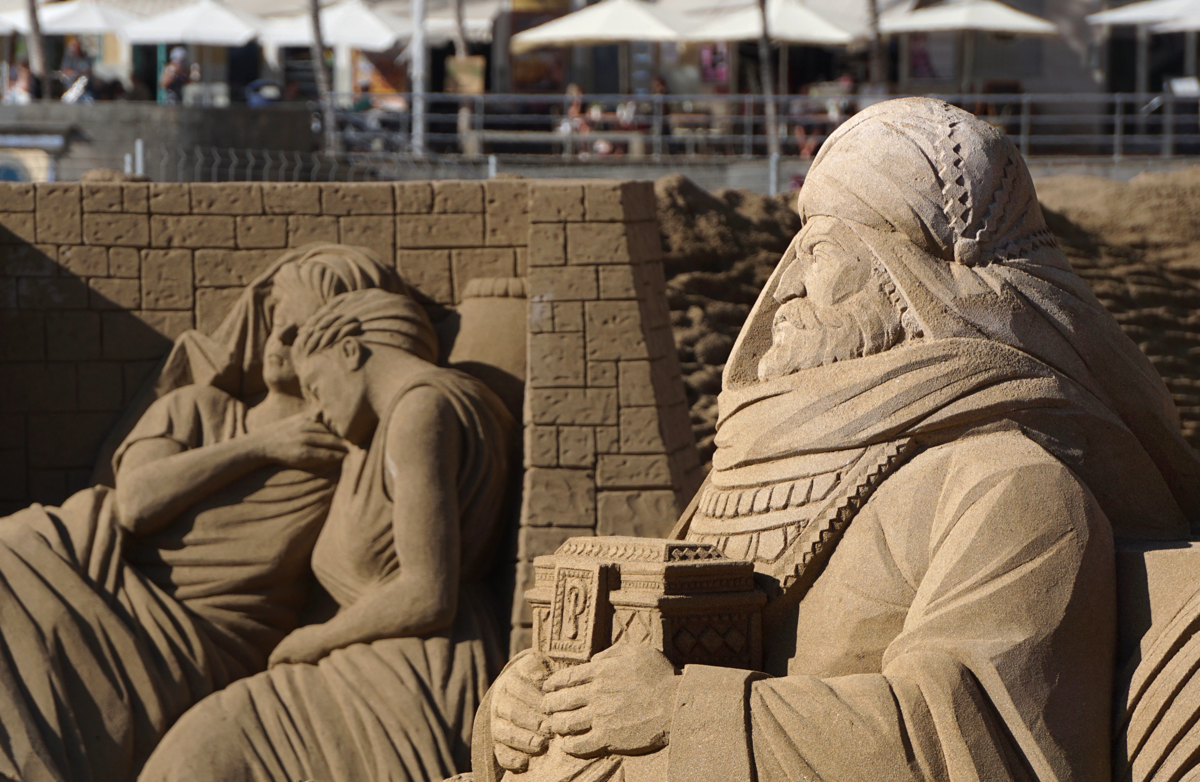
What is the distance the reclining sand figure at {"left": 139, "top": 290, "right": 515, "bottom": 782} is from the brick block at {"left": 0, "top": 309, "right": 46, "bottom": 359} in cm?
128

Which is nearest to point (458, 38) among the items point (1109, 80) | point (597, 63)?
point (597, 63)

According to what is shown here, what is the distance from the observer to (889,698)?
2.57m

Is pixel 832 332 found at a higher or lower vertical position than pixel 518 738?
higher

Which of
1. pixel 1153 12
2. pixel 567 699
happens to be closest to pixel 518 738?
pixel 567 699

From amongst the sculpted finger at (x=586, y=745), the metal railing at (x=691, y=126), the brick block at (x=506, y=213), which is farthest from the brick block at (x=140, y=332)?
the metal railing at (x=691, y=126)

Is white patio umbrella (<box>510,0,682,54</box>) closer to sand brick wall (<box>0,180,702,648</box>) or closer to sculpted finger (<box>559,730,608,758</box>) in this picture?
sand brick wall (<box>0,180,702,648</box>)

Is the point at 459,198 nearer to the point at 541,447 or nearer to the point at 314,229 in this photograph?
the point at 314,229

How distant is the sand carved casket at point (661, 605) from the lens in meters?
2.79

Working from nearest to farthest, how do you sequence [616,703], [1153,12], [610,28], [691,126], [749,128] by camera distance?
1. [616,703]
2. [749,128]
3. [1153,12]
4. [610,28]
5. [691,126]

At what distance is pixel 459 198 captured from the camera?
6.20 meters

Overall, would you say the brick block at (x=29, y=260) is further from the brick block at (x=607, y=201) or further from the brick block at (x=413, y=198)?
the brick block at (x=607, y=201)

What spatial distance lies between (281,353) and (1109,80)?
14.0m

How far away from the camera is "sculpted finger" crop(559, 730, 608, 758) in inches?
106

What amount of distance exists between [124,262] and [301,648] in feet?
6.08
